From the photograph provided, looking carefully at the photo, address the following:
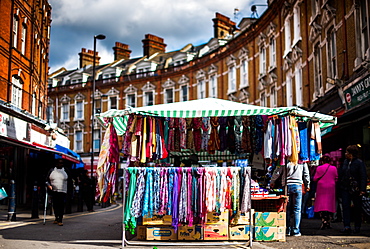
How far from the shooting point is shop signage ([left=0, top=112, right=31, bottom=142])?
1577 cm

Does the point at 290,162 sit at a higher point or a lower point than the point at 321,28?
lower

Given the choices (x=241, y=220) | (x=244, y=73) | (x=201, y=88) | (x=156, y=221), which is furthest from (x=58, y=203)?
(x=201, y=88)

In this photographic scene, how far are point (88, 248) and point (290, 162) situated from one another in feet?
13.8

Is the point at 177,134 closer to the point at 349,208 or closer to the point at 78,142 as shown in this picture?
the point at 349,208

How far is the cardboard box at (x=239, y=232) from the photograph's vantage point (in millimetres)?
8438

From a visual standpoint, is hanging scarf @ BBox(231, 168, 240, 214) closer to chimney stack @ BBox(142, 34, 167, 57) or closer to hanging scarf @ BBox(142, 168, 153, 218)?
hanging scarf @ BBox(142, 168, 153, 218)

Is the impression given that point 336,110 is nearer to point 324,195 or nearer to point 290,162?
point 324,195

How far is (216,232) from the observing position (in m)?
8.42

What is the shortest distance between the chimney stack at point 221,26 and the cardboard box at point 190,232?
34.1m

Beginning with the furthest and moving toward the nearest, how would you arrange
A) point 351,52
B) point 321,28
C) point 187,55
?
point 187,55 → point 321,28 → point 351,52

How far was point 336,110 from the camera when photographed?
1647cm

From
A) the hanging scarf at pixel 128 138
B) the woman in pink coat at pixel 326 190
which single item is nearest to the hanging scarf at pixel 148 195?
the hanging scarf at pixel 128 138

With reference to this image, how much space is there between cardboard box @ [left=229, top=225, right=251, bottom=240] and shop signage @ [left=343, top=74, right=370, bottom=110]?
6896mm

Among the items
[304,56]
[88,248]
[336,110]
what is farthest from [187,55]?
[88,248]
